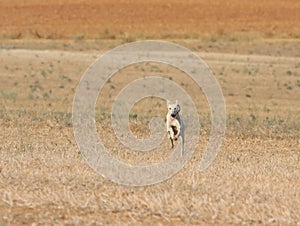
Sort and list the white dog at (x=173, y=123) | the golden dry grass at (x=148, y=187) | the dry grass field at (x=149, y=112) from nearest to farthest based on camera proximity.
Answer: the golden dry grass at (x=148, y=187) < the dry grass field at (x=149, y=112) < the white dog at (x=173, y=123)

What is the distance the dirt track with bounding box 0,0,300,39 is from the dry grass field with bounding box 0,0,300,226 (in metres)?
0.10

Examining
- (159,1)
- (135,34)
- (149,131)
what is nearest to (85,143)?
(149,131)

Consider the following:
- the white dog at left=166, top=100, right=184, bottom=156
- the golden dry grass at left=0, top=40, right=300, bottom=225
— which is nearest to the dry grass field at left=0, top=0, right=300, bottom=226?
the golden dry grass at left=0, top=40, right=300, bottom=225

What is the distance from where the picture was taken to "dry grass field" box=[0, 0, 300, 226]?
994cm

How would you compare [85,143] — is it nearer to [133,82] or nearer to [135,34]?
[133,82]

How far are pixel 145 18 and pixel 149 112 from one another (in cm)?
4524

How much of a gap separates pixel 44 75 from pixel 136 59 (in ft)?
20.1

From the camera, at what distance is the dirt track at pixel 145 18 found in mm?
65000

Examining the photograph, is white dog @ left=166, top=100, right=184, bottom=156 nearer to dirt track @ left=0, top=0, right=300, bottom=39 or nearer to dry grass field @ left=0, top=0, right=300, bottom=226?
dry grass field @ left=0, top=0, right=300, bottom=226

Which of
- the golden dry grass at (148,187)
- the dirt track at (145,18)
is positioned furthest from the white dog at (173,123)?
the dirt track at (145,18)

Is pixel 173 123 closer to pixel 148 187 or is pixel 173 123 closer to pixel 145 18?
pixel 148 187

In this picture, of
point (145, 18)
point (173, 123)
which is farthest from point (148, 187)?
point (145, 18)

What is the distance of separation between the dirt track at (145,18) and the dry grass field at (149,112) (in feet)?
0.32

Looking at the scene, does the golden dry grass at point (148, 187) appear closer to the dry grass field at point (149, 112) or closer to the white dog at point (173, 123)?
the dry grass field at point (149, 112)
